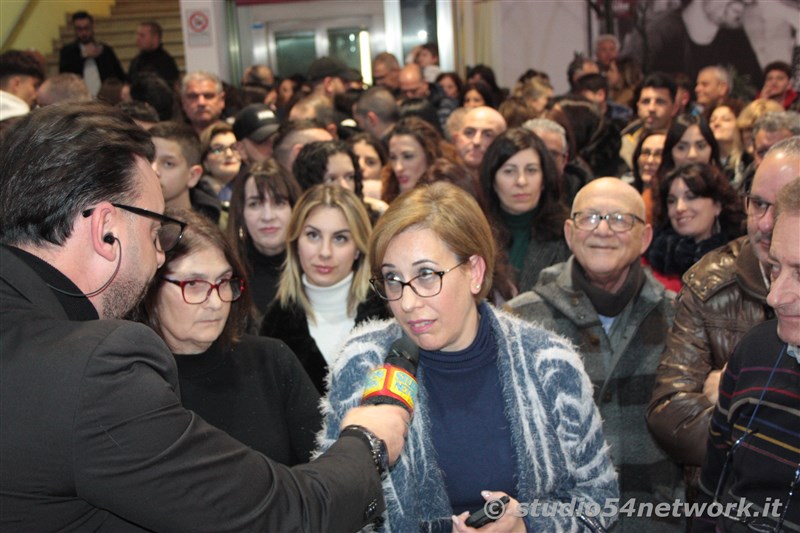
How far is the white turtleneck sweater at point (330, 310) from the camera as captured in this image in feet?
11.6

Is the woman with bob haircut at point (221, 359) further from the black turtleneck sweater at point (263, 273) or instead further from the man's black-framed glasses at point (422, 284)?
the black turtleneck sweater at point (263, 273)

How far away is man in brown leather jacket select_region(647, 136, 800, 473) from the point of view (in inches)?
102

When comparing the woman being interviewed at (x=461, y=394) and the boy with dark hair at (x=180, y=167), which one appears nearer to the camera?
the woman being interviewed at (x=461, y=394)

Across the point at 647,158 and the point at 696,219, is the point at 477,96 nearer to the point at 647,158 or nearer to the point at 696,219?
the point at 647,158

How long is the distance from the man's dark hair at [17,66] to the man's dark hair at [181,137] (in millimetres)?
2261

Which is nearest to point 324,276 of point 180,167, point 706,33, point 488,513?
point 180,167

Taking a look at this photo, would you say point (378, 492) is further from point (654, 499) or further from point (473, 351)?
point (654, 499)

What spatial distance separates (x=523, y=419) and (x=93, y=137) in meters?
1.32

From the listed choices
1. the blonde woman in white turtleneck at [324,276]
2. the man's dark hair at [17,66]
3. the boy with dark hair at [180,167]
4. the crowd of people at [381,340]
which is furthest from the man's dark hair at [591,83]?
the blonde woman in white turtleneck at [324,276]

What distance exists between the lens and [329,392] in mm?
2393

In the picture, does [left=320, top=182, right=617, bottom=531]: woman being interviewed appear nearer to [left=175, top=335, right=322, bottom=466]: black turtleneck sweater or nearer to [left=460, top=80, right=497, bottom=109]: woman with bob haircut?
[left=175, top=335, right=322, bottom=466]: black turtleneck sweater

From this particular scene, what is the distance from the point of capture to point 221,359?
109 inches

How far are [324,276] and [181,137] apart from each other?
167 centimetres

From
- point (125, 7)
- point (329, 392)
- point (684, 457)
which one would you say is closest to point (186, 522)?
point (329, 392)
